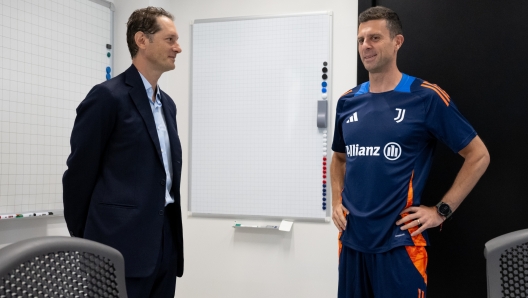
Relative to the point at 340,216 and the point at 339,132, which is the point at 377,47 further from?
the point at 340,216

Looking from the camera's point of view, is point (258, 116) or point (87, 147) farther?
point (258, 116)

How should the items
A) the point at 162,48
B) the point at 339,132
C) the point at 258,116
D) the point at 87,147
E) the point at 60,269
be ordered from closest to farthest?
the point at 60,269 → the point at 87,147 → the point at 162,48 → the point at 339,132 → the point at 258,116

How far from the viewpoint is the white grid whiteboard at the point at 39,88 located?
2463 millimetres

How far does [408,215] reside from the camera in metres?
1.80

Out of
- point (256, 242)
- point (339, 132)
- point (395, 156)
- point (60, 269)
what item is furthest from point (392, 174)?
point (256, 242)

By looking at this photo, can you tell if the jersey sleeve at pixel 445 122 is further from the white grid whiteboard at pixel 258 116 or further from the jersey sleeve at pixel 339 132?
the white grid whiteboard at pixel 258 116

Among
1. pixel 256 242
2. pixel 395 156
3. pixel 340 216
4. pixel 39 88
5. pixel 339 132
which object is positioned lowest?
pixel 256 242

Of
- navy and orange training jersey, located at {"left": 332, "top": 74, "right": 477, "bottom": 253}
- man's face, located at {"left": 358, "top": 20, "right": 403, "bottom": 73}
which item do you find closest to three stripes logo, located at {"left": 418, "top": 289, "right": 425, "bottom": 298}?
navy and orange training jersey, located at {"left": 332, "top": 74, "right": 477, "bottom": 253}

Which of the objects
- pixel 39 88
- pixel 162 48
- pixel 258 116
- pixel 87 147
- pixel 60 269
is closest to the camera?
pixel 60 269

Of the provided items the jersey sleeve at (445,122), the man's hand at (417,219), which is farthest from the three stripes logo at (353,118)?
the man's hand at (417,219)

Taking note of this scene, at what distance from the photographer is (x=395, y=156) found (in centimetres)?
183

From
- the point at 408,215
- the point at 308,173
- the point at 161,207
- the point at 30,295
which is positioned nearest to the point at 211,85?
the point at 308,173

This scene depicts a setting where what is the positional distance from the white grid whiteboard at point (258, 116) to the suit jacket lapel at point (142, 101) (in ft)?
4.44

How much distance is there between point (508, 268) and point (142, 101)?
140 centimetres
